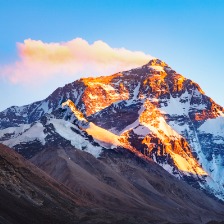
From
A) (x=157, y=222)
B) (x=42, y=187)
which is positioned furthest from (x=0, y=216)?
(x=157, y=222)

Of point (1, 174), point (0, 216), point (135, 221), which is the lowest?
point (0, 216)

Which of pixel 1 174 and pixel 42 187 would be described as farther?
pixel 42 187

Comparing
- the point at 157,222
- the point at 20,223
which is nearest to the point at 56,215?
the point at 20,223

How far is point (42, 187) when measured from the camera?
174750mm

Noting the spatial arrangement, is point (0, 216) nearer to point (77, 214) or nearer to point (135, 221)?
point (77, 214)

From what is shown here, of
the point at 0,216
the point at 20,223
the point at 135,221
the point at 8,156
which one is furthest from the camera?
the point at 8,156

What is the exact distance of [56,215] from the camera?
146250 mm

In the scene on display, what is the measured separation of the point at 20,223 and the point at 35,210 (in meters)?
22.5

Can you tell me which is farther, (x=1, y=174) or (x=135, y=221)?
(x=135, y=221)

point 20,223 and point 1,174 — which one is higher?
point 1,174

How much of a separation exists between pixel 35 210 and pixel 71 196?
55.2 metres

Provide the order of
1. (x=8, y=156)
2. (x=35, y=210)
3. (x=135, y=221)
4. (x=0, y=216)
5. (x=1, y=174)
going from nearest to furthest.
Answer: (x=0, y=216), (x=35, y=210), (x=1, y=174), (x=135, y=221), (x=8, y=156)

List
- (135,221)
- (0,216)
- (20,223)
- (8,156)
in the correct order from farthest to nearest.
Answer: (8,156) → (135,221) → (20,223) → (0,216)

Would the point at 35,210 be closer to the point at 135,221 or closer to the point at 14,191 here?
the point at 14,191
